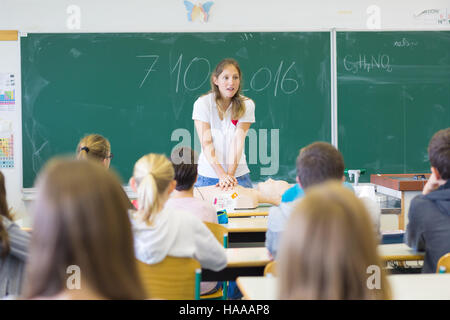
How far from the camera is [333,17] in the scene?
510 centimetres

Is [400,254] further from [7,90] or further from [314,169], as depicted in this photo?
[7,90]

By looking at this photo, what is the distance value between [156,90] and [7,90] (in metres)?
1.51

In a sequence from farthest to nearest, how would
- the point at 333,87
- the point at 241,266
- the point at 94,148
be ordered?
1. the point at 333,87
2. the point at 94,148
3. the point at 241,266

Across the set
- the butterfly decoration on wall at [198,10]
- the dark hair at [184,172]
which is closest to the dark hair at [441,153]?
the dark hair at [184,172]

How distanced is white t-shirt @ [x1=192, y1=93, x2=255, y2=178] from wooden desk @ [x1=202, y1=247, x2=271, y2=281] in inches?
61.7

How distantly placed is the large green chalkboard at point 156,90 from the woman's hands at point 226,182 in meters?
1.41

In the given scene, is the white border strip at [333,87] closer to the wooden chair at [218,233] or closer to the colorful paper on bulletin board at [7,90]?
the wooden chair at [218,233]

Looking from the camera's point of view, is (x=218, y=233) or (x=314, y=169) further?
(x=218, y=233)

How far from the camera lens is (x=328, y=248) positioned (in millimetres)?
901

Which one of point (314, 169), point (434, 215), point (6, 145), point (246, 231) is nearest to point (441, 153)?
point (434, 215)

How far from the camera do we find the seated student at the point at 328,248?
2.96ft
